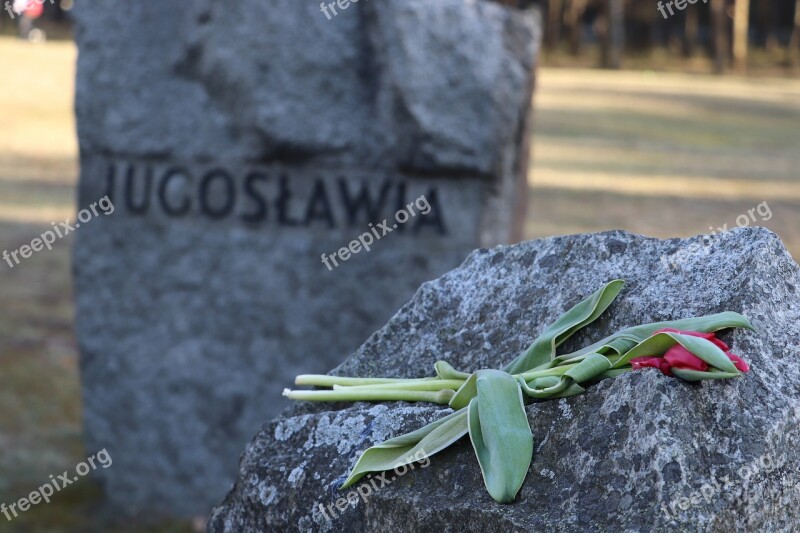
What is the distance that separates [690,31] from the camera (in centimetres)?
3161

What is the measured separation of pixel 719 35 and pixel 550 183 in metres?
→ 19.7

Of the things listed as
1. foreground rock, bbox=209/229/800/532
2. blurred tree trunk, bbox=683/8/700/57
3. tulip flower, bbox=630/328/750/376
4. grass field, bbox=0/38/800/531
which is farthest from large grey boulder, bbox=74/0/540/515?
blurred tree trunk, bbox=683/8/700/57

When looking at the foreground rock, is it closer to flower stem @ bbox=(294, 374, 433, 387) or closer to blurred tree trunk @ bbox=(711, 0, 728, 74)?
flower stem @ bbox=(294, 374, 433, 387)

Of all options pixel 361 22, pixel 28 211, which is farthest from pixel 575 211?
pixel 361 22

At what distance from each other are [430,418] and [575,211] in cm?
787

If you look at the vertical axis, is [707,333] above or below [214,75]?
above

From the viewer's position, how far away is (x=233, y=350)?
161 inches

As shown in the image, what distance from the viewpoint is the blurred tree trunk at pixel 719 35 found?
28709mm

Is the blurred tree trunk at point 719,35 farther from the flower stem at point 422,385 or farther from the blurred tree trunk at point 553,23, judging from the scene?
the flower stem at point 422,385

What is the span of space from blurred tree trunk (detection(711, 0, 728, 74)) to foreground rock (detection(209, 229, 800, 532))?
28.5 meters

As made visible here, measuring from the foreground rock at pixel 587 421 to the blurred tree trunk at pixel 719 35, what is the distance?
28.5 m

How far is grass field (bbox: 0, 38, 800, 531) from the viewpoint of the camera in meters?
4.81

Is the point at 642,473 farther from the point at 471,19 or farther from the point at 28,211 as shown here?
the point at 28,211

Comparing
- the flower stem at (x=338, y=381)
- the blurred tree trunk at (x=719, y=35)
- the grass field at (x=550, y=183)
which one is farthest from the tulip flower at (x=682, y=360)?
the blurred tree trunk at (x=719, y=35)
